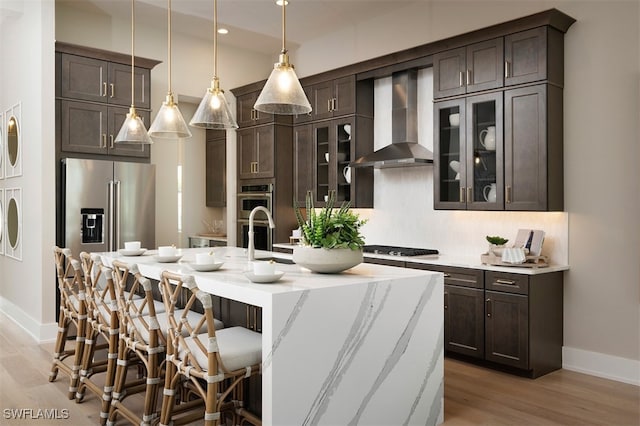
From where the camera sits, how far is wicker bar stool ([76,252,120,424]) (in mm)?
3275

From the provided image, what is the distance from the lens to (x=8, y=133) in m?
6.29

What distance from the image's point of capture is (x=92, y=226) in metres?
5.45

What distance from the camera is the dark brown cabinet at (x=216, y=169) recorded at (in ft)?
24.1

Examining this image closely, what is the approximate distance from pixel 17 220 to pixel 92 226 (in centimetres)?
117

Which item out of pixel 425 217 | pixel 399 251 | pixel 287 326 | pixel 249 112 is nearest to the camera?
pixel 287 326

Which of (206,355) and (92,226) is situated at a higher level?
(92,226)

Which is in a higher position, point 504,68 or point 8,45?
point 8,45

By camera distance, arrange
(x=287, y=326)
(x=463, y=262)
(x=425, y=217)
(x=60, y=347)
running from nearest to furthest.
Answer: (x=287, y=326) → (x=60, y=347) → (x=463, y=262) → (x=425, y=217)

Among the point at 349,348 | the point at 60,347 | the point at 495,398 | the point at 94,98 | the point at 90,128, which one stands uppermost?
the point at 94,98

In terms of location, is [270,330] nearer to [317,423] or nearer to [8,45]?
[317,423]


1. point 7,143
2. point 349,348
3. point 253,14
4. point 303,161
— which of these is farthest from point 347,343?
point 7,143

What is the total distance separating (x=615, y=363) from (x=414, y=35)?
139 inches

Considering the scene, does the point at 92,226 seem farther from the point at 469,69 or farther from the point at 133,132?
the point at 469,69

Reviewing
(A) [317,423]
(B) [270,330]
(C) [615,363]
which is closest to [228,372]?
(B) [270,330]
